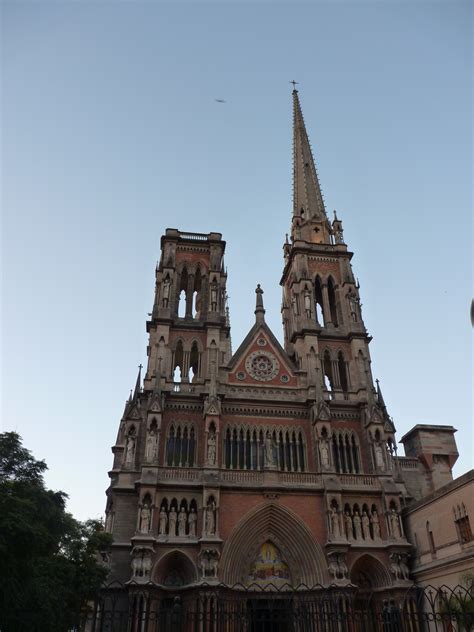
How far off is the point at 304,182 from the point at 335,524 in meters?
30.6

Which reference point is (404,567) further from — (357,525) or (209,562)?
(209,562)

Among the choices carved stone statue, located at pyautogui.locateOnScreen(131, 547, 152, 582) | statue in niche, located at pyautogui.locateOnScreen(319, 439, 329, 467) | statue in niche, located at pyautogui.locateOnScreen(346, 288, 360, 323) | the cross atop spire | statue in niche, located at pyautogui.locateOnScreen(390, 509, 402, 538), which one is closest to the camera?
Result: carved stone statue, located at pyautogui.locateOnScreen(131, 547, 152, 582)

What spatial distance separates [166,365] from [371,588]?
18.0 m

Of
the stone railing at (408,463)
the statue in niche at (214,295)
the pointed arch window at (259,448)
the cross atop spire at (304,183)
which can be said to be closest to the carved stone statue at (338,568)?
the pointed arch window at (259,448)

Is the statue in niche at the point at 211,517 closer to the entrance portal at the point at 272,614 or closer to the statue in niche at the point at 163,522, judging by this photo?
the statue in niche at the point at 163,522

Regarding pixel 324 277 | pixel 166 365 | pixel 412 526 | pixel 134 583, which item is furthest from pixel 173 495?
pixel 324 277

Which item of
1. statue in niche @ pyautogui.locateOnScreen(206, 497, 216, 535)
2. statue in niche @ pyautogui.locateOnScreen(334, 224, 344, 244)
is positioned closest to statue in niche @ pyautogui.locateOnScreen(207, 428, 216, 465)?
statue in niche @ pyautogui.locateOnScreen(206, 497, 216, 535)

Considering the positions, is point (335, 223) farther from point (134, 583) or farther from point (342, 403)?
point (134, 583)

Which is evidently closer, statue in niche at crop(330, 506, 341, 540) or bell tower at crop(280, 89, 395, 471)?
statue in niche at crop(330, 506, 341, 540)

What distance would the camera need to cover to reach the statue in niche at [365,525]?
30047mm

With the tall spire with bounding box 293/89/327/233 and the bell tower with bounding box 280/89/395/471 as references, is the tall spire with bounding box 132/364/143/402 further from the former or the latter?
the tall spire with bounding box 293/89/327/233

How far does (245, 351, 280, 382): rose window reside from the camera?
3538 cm

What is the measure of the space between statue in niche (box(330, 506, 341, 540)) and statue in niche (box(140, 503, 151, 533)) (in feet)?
33.5

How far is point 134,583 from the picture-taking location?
84.9 feet
